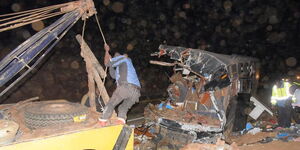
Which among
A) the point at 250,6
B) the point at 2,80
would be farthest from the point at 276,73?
the point at 2,80

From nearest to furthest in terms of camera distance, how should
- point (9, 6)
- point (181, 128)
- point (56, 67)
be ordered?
1. point (181, 128)
2. point (9, 6)
3. point (56, 67)

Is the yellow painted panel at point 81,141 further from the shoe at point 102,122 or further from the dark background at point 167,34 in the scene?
the dark background at point 167,34

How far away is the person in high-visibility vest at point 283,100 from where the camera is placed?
842cm

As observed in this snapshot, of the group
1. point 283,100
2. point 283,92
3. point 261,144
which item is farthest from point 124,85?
point 283,100

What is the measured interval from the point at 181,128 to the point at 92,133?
10.3 feet

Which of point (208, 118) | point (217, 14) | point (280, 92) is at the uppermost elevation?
point (217, 14)

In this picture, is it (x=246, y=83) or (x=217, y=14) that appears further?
(x=217, y=14)

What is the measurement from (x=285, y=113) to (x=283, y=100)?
47 centimetres

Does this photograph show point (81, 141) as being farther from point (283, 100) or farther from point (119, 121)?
point (283, 100)

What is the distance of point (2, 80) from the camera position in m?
3.87

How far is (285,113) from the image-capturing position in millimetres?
8570

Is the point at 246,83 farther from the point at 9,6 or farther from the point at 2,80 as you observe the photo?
the point at 9,6

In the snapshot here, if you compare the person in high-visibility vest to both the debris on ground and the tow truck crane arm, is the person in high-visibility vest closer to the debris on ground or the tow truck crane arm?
the debris on ground

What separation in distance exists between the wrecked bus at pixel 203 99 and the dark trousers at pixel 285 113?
131 centimetres
